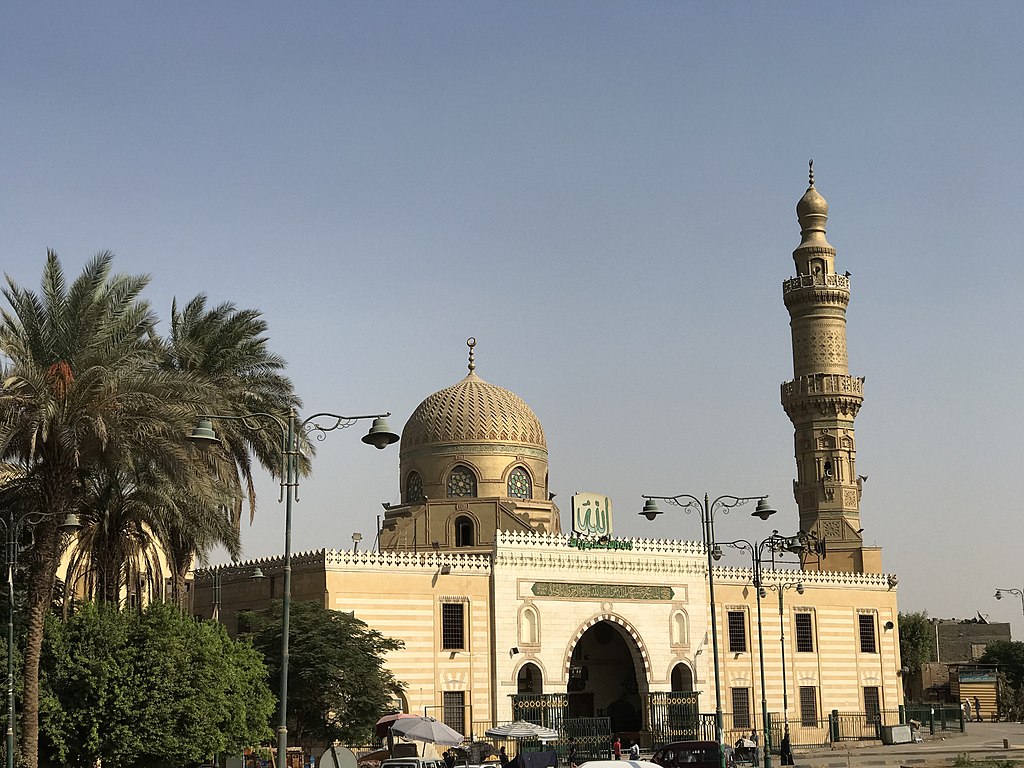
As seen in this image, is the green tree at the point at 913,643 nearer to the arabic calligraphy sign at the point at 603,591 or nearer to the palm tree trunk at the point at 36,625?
the arabic calligraphy sign at the point at 603,591

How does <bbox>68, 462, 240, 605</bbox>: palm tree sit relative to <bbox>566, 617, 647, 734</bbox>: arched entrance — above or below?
above

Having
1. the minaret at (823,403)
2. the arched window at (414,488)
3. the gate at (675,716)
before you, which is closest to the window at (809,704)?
the gate at (675,716)

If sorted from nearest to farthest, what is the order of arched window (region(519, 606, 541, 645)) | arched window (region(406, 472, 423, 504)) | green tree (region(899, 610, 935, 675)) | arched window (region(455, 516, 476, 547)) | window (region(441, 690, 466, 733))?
window (region(441, 690, 466, 733)), arched window (region(519, 606, 541, 645)), arched window (region(455, 516, 476, 547)), arched window (region(406, 472, 423, 504)), green tree (region(899, 610, 935, 675))

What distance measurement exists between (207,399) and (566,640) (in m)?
22.7

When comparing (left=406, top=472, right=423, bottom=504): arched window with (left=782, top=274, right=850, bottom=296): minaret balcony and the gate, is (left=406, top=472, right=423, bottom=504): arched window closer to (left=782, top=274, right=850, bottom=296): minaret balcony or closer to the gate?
the gate

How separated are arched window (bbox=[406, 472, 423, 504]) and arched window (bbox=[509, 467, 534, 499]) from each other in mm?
3273

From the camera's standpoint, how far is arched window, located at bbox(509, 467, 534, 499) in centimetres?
4853

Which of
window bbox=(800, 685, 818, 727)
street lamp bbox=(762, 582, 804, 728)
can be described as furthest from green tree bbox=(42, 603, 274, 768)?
window bbox=(800, 685, 818, 727)

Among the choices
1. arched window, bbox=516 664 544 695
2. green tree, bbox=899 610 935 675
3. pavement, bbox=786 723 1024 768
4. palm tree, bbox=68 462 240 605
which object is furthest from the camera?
green tree, bbox=899 610 935 675

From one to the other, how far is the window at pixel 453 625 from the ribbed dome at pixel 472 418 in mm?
7720

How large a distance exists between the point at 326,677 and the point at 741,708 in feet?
60.7

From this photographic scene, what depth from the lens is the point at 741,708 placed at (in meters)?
47.3

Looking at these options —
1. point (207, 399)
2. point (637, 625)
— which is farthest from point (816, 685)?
point (207, 399)

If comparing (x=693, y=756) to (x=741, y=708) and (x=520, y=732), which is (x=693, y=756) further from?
(x=741, y=708)
